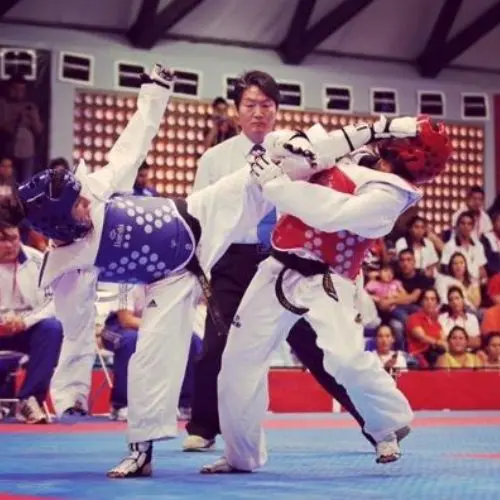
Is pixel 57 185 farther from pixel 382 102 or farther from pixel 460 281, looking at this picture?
pixel 382 102

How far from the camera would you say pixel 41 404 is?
7719mm

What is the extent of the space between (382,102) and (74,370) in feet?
36.3

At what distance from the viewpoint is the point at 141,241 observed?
4.48m

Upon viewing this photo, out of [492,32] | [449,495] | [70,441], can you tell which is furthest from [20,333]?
[492,32]

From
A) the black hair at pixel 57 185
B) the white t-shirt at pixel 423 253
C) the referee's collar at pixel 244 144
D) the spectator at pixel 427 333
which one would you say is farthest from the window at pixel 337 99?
the black hair at pixel 57 185

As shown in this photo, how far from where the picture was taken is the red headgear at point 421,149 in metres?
4.59

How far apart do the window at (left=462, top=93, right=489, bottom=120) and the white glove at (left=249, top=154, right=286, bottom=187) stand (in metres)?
11.6

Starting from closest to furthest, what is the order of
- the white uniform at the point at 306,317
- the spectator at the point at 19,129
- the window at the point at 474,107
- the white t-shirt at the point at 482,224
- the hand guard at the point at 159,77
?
the white uniform at the point at 306,317, the hand guard at the point at 159,77, the spectator at the point at 19,129, the white t-shirt at the point at 482,224, the window at the point at 474,107

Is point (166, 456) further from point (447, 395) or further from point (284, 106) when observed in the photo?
point (284, 106)

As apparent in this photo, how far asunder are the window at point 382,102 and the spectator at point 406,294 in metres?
4.10

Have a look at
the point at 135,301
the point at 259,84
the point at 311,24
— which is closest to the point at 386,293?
the point at 135,301

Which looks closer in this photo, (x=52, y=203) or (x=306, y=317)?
(x=52, y=203)

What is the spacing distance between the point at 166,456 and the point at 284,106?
9541mm

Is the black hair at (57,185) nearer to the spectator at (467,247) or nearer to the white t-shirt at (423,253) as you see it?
the white t-shirt at (423,253)
